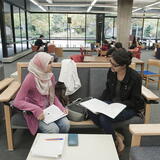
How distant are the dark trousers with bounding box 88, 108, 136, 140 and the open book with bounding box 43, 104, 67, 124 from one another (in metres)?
0.36

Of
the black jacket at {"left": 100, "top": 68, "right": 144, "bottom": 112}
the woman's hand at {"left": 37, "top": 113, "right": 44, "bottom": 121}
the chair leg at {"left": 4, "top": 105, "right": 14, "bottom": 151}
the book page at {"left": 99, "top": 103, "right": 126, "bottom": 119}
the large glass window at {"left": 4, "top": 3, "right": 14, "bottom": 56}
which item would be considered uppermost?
the large glass window at {"left": 4, "top": 3, "right": 14, "bottom": 56}

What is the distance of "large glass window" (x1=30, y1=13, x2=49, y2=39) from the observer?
1332 cm

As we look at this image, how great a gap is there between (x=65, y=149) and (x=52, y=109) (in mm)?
632

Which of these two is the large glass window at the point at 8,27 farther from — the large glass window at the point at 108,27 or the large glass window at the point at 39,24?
the large glass window at the point at 108,27

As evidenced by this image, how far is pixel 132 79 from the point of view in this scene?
206cm

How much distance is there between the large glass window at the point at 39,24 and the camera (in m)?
13.3

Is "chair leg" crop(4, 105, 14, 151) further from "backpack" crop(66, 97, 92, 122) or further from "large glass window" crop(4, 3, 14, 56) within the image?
"large glass window" crop(4, 3, 14, 56)

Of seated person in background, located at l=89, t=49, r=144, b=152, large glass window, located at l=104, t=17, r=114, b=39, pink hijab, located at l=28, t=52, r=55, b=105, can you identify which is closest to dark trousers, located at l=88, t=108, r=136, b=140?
seated person in background, located at l=89, t=49, r=144, b=152

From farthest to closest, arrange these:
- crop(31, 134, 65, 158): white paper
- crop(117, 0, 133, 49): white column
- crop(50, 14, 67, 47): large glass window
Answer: crop(50, 14, 67, 47): large glass window < crop(117, 0, 133, 49): white column < crop(31, 134, 65, 158): white paper

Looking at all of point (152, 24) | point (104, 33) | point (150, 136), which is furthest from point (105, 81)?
point (152, 24)

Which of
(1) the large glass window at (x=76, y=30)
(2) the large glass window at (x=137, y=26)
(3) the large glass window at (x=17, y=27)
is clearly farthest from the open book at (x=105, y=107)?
(2) the large glass window at (x=137, y=26)

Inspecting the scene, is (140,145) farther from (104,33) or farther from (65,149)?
(104,33)

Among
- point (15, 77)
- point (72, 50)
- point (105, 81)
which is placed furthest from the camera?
point (72, 50)

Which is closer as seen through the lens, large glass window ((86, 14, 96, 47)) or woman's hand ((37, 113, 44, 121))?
Result: woman's hand ((37, 113, 44, 121))
